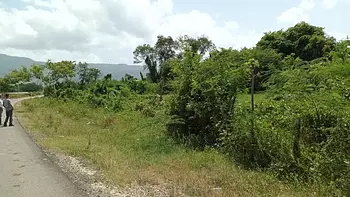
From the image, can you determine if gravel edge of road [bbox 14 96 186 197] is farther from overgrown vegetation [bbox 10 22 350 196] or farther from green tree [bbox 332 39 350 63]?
green tree [bbox 332 39 350 63]

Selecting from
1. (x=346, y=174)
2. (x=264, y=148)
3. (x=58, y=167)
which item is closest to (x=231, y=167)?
(x=264, y=148)

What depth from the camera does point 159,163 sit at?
941 centimetres

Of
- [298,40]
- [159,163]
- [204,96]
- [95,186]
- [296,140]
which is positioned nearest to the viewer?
[95,186]

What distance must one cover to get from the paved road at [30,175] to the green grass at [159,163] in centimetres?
91

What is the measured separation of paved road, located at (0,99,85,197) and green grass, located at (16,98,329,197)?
910 millimetres

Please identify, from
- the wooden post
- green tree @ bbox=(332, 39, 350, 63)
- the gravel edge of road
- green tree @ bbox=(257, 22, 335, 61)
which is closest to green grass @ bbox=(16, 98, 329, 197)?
the gravel edge of road

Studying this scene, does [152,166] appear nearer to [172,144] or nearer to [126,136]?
[172,144]

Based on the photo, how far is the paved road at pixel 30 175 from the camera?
7.14 metres

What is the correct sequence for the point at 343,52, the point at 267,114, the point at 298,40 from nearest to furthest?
the point at 343,52
the point at 267,114
the point at 298,40

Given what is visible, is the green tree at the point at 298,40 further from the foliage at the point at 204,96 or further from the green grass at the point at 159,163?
the foliage at the point at 204,96

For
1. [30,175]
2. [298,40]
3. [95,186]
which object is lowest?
[30,175]

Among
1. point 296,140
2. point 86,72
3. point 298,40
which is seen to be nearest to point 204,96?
point 296,140

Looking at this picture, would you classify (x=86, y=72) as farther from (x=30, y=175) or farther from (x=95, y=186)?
(x=95, y=186)

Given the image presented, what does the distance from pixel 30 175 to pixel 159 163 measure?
307cm
